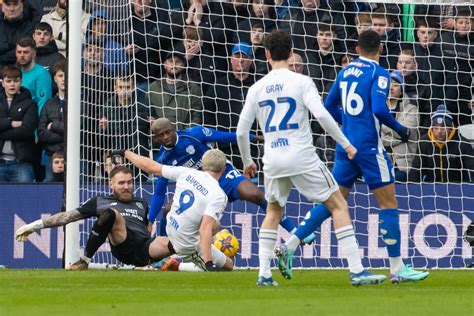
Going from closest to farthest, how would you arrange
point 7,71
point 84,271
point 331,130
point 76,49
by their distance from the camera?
point 331,130, point 84,271, point 76,49, point 7,71

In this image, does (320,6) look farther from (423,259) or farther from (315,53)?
(423,259)

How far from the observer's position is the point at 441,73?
697 inches

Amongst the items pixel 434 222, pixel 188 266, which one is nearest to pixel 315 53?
pixel 434 222

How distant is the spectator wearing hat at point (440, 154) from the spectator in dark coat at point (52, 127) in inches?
194

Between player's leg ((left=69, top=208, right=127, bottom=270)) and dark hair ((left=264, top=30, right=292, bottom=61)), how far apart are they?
3.94 metres

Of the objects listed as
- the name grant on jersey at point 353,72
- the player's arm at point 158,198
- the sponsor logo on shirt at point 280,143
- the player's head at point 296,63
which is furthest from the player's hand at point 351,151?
the player's head at point 296,63

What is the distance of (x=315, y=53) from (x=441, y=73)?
1.75 m

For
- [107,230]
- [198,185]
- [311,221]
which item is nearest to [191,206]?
[198,185]

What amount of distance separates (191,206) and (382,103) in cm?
295

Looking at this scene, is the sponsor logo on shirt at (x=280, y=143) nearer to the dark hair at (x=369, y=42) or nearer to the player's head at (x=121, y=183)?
the dark hair at (x=369, y=42)

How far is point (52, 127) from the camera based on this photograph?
711 inches

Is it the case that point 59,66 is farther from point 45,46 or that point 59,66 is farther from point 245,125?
point 245,125

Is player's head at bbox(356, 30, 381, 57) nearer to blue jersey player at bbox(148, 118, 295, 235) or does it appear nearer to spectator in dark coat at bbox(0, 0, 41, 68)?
blue jersey player at bbox(148, 118, 295, 235)

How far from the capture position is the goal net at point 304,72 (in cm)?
1695
